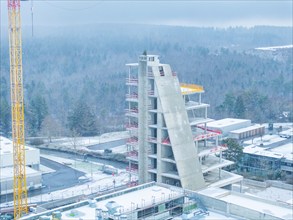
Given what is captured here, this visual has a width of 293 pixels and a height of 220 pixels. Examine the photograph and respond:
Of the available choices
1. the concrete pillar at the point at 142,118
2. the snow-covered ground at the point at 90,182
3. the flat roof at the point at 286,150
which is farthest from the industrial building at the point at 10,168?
the flat roof at the point at 286,150

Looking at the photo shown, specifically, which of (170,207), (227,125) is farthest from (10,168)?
(227,125)

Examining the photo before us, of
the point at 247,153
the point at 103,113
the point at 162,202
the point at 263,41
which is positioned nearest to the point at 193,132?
the point at 162,202

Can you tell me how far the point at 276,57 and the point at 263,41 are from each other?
3186 inches

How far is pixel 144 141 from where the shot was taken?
2680 centimetres

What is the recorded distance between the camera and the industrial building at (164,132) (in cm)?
2559

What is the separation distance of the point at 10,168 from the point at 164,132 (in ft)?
57.7

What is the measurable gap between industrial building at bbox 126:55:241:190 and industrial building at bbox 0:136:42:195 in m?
12.9

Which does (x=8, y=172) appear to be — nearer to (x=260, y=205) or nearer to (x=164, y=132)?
(x=164, y=132)

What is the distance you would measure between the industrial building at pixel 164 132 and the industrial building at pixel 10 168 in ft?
42.2

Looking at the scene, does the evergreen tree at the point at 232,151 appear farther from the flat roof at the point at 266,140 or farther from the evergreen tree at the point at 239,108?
the evergreen tree at the point at 239,108

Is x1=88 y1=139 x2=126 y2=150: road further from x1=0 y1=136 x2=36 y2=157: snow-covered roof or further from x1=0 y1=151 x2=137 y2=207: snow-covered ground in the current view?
x1=0 y1=136 x2=36 y2=157: snow-covered roof

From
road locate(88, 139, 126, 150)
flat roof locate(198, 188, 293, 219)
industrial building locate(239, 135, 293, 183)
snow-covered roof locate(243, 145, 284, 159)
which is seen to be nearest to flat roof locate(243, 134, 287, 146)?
industrial building locate(239, 135, 293, 183)

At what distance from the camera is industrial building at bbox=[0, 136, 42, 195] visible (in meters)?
36.5

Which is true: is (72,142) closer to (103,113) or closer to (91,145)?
(91,145)
